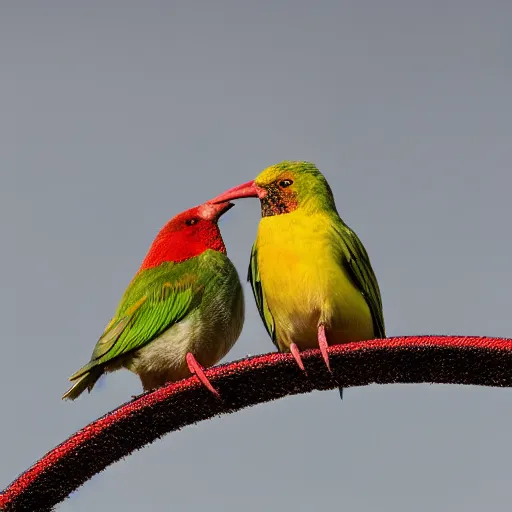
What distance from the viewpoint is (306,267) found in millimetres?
2674

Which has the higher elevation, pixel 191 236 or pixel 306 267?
pixel 191 236

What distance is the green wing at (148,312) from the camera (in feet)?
9.68

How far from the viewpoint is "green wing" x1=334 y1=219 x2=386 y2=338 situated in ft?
9.15

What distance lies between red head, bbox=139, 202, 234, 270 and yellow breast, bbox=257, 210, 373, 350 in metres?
0.52

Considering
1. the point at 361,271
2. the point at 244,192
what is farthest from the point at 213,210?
the point at 361,271

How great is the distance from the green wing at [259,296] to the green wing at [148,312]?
23 cm

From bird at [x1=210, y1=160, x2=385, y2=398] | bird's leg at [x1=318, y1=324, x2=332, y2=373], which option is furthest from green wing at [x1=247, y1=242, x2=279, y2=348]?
bird's leg at [x1=318, y1=324, x2=332, y2=373]

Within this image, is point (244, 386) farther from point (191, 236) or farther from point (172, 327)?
point (191, 236)

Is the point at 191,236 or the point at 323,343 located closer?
the point at 323,343

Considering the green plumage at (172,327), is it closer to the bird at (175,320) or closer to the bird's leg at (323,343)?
the bird at (175,320)

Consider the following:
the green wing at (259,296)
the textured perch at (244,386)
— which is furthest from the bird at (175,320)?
the textured perch at (244,386)

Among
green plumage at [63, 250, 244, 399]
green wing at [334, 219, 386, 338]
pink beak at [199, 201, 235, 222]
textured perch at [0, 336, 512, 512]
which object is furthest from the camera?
pink beak at [199, 201, 235, 222]

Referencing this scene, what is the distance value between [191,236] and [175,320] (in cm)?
46

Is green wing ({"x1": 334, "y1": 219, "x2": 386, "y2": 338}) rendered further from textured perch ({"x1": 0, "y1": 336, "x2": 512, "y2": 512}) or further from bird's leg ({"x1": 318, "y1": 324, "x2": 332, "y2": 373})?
textured perch ({"x1": 0, "y1": 336, "x2": 512, "y2": 512})
